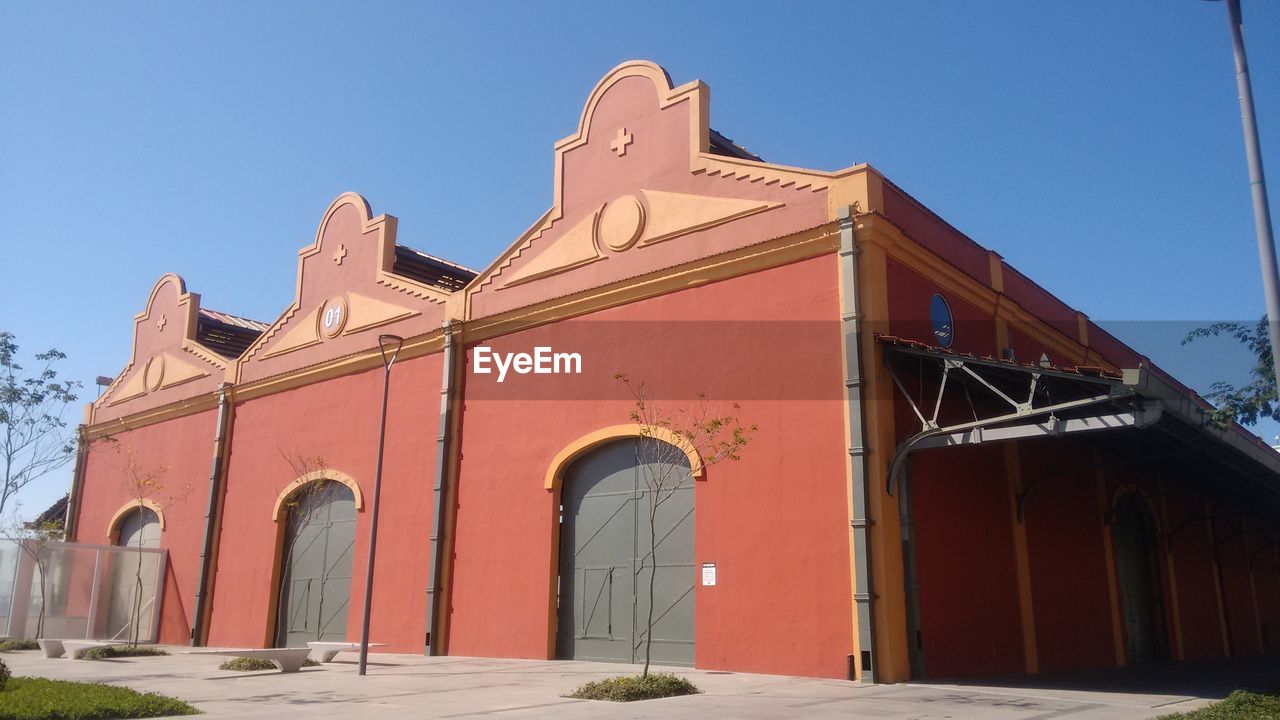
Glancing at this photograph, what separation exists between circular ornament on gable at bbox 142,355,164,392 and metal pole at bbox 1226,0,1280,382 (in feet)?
103

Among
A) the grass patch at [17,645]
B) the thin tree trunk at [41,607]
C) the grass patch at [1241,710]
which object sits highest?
the thin tree trunk at [41,607]

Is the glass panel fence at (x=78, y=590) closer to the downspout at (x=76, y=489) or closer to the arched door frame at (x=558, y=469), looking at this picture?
the downspout at (x=76, y=489)

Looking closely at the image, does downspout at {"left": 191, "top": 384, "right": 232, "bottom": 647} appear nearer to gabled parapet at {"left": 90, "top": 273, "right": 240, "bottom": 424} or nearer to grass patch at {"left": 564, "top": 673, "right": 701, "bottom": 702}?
gabled parapet at {"left": 90, "top": 273, "right": 240, "bottom": 424}

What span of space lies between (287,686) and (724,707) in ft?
23.0

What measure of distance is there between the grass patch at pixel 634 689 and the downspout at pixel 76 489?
28.1 m

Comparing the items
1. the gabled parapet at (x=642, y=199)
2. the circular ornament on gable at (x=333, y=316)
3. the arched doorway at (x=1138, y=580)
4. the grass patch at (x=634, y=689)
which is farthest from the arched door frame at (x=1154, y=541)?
the circular ornament on gable at (x=333, y=316)

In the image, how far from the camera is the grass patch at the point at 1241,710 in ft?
33.0

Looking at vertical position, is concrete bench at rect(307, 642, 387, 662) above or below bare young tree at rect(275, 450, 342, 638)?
below

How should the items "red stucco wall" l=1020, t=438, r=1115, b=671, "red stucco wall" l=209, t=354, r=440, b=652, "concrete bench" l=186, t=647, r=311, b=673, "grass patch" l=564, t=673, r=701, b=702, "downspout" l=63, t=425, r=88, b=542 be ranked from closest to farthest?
"grass patch" l=564, t=673, r=701, b=702 → "concrete bench" l=186, t=647, r=311, b=673 → "red stucco wall" l=1020, t=438, r=1115, b=671 → "red stucco wall" l=209, t=354, r=440, b=652 → "downspout" l=63, t=425, r=88, b=542

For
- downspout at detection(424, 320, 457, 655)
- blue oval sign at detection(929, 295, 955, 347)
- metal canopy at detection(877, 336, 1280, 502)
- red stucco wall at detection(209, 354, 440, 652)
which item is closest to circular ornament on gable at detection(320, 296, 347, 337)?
red stucco wall at detection(209, 354, 440, 652)

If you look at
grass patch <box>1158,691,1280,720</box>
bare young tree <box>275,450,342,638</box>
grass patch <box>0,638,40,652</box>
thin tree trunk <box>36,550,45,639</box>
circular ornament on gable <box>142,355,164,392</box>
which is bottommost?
grass patch <box>0,638,40,652</box>

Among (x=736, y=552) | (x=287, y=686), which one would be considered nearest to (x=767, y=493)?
(x=736, y=552)

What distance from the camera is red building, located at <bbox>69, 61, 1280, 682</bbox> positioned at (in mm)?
15727

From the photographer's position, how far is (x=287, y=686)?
14766 millimetres
